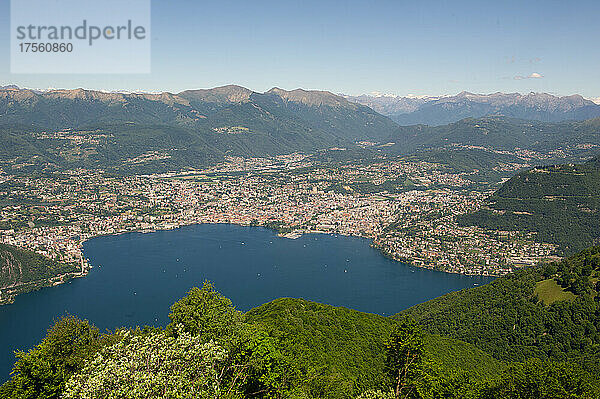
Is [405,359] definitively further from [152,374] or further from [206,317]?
[152,374]

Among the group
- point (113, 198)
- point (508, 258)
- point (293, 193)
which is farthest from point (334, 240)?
point (113, 198)

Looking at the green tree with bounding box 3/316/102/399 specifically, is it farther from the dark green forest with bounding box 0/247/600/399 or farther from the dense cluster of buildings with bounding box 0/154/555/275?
the dense cluster of buildings with bounding box 0/154/555/275

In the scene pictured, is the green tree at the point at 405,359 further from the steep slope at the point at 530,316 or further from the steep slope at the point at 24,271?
the steep slope at the point at 24,271

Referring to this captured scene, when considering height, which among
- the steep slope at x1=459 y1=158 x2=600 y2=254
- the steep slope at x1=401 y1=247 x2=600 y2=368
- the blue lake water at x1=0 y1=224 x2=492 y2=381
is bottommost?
the blue lake water at x1=0 y1=224 x2=492 y2=381

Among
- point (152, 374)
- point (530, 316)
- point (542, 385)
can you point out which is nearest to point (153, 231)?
point (530, 316)

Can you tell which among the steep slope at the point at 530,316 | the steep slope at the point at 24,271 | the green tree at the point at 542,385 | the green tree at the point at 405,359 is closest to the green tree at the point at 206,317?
the green tree at the point at 405,359

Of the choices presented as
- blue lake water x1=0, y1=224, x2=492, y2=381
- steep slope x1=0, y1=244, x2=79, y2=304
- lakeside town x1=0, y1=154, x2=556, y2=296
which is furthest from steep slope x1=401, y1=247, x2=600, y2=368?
steep slope x1=0, y1=244, x2=79, y2=304
